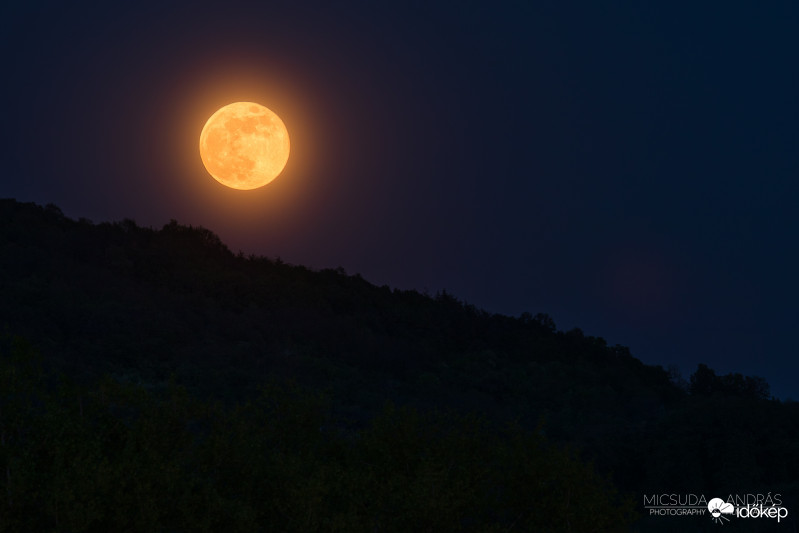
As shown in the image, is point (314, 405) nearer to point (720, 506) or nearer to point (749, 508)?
point (749, 508)

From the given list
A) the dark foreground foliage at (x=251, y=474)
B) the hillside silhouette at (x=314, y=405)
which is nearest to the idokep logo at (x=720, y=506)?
the hillside silhouette at (x=314, y=405)

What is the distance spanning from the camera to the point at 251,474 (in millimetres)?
16953

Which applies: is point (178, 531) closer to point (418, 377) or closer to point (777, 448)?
point (777, 448)

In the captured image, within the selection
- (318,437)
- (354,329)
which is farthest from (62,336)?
(318,437)

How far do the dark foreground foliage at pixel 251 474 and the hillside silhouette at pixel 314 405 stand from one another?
0.05 meters

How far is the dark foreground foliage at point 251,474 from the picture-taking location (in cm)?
Answer: 1457

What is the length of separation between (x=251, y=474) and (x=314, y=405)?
3.25 metres

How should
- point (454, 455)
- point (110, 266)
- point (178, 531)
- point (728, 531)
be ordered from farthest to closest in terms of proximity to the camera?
point (110, 266) → point (728, 531) → point (454, 455) → point (178, 531)

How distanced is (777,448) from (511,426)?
28673mm

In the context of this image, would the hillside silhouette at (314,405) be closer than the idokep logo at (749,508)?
Yes

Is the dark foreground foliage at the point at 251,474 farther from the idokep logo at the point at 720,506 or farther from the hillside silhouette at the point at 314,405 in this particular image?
the idokep logo at the point at 720,506

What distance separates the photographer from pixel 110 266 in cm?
6625

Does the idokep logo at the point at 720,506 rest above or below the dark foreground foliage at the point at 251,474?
below

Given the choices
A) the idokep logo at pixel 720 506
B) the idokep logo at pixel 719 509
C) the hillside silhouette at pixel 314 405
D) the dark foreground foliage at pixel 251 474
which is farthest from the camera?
the idokep logo at pixel 719 509
